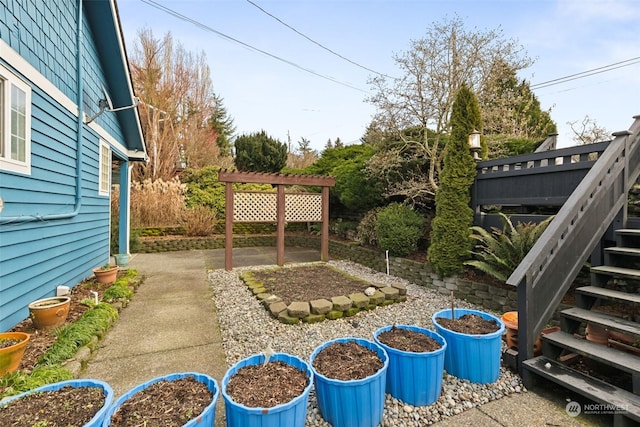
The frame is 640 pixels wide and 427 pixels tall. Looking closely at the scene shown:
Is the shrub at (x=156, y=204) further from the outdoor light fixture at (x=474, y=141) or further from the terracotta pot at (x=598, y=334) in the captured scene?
the terracotta pot at (x=598, y=334)

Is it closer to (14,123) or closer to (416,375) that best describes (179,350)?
(416,375)

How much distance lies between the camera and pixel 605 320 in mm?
2195

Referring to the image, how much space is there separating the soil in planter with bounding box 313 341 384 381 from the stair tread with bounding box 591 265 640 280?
2.26 metres

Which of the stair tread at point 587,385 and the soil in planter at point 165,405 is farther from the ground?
the soil in planter at point 165,405

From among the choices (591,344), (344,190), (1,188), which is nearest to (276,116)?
(344,190)

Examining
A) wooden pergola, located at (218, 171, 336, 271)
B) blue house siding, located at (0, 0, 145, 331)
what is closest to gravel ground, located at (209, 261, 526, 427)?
wooden pergola, located at (218, 171, 336, 271)

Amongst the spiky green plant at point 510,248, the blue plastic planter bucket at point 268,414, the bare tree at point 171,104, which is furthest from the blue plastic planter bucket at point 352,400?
the bare tree at point 171,104

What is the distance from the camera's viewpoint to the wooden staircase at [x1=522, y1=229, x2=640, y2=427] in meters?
1.73

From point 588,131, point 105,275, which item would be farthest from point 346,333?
point 588,131

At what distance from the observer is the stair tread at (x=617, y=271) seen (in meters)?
2.33

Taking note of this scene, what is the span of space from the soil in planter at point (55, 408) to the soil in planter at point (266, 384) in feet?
2.03

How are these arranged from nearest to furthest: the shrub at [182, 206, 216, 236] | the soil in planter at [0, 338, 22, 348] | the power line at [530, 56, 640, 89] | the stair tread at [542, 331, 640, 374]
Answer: the stair tread at [542, 331, 640, 374] → the soil in planter at [0, 338, 22, 348] → the power line at [530, 56, 640, 89] → the shrub at [182, 206, 216, 236]

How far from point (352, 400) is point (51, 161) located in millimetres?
4307

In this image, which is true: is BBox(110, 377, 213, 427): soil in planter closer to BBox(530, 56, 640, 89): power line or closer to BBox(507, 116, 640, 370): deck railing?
BBox(507, 116, 640, 370): deck railing
